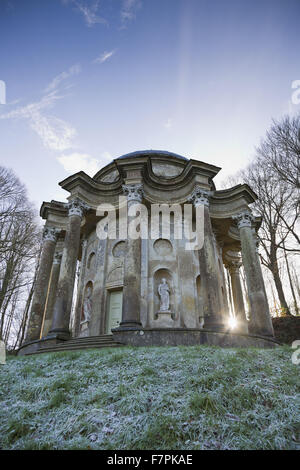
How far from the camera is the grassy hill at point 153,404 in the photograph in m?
3.81

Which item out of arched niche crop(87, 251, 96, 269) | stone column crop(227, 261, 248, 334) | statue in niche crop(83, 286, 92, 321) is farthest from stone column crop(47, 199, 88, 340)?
stone column crop(227, 261, 248, 334)

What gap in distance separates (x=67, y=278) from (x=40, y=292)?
3.01 meters

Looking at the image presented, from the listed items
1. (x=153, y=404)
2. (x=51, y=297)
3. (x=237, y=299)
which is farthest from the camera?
(x=237, y=299)

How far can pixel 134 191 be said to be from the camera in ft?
42.0

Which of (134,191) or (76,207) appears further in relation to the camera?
(76,207)

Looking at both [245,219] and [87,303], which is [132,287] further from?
[245,219]

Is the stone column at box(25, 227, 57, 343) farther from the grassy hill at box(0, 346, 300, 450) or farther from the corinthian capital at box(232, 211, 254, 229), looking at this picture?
the corinthian capital at box(232, 211, 254, 229)

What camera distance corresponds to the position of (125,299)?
35.0 feet

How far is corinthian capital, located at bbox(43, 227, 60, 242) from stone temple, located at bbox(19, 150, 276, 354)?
55mm

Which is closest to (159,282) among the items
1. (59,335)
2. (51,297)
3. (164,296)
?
(164,296)

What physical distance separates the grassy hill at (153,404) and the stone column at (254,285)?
616cm

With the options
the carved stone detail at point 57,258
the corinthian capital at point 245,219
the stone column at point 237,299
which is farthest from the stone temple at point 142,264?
the carved stone detail at point 57,258

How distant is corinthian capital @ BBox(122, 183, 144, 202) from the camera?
1270 centimetres

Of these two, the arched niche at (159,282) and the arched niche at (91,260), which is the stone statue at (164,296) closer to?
the arched niche at (159,282)
